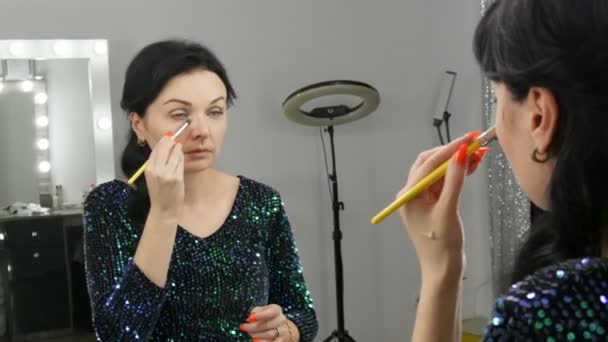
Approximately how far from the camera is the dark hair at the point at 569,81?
0.46 meters

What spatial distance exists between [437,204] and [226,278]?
1.52 feet

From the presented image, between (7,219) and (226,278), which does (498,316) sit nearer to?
(226,278)

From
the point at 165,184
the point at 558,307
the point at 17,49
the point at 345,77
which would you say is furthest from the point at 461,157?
the point at 345,77

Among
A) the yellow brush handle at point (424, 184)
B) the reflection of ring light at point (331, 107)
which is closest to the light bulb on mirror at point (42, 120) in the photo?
the reflection of ring light at point (331, 107)

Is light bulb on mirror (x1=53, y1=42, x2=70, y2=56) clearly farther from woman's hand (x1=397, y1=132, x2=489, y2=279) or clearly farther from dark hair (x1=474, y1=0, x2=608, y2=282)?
dark hair (x1=474, y1=0, x2=608, y2=282)

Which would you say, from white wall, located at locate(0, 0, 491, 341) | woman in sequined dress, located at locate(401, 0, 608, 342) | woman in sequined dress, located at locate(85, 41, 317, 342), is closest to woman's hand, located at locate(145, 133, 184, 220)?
woman in sequined dress, located at locate(85, 41, 317, 342)

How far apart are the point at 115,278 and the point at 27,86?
0.99 m

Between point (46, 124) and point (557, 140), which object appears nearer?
point (557, 140)

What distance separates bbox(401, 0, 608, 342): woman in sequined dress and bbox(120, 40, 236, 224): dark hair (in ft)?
2.00

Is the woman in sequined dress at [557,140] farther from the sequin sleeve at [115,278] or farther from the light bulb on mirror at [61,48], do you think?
the light bulb on mirror at [61,48]

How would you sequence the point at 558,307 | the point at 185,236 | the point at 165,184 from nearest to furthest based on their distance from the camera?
the point at 558,307 < the point at 165,184 < the point at 185,236

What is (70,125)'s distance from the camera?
182 cm

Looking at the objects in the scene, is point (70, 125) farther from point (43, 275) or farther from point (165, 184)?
point (165, 184)

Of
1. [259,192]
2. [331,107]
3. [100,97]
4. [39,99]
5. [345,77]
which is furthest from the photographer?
[345,77]
